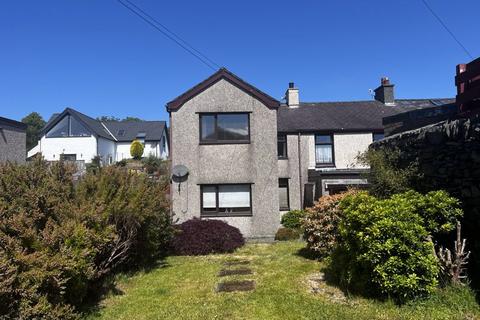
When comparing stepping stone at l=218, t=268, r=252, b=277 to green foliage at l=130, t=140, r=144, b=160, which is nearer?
stepping stone at l=218, t=268, r=252, b=277

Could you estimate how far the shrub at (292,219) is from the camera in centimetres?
1736

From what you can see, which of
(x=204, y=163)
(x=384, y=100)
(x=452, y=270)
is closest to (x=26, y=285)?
(x=452, y=270)

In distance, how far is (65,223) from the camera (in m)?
6.61

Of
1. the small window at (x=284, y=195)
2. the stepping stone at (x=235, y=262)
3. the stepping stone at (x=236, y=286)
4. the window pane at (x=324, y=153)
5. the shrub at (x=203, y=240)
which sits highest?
the window pane at (x=324, y=153)

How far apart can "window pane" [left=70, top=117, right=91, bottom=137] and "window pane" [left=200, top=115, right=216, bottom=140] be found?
3134 centimetres

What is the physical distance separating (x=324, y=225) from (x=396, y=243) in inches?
167

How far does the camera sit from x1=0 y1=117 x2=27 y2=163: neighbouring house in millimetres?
19031

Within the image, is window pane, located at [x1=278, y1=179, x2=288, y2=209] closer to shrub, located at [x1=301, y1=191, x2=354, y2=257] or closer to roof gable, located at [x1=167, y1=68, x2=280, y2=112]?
roof gable, located at [x1=167, y1=68, x2=280, y2=112]

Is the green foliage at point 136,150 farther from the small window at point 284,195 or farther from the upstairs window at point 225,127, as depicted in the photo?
the upstairs window at point 225,127

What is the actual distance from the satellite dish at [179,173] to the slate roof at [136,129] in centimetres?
3834

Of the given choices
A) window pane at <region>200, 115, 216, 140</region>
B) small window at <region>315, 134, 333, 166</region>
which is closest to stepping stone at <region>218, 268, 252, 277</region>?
window pane at <region>200, 115, 216, 140</region>

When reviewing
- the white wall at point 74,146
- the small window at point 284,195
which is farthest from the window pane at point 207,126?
the white wall at point 74,146

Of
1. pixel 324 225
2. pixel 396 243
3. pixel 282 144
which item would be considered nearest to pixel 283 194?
pixel 282 144

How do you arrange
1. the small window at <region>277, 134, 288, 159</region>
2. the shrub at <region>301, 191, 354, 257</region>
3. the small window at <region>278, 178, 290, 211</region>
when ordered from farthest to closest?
the small window at <region>277, 134, 288, 159</region> < the small window at <region>278, 178, 290, 211</region> < the shrub at <region>301, 191, 354, 257</region>
